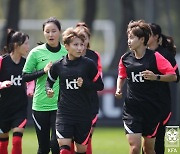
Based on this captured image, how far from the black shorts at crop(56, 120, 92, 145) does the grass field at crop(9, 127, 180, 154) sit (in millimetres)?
3557

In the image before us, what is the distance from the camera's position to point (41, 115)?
1223 centimetres

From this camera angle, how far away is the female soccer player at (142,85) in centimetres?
1174

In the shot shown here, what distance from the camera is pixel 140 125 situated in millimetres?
11836

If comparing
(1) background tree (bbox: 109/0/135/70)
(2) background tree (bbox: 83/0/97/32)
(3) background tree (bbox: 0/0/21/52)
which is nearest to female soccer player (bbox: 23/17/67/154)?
(1) background tree (bbox: 109/0/135/70)

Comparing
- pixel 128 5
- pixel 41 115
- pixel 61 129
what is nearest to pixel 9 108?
pixel 41 115

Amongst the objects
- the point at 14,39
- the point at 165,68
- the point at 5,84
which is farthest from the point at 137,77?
the point at 14,39

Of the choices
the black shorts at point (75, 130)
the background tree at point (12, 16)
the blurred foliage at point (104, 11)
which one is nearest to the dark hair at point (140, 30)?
the black shorts at point (75, 130)

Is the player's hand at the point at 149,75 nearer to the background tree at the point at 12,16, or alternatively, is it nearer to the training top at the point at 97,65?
the training top at the point at 97,65


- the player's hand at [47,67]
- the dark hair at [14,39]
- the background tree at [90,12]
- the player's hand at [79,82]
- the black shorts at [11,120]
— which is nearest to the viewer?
the player's hand at [79,82]

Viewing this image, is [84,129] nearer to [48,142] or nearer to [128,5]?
[48,142]

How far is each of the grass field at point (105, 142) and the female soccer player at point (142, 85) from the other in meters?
2.78

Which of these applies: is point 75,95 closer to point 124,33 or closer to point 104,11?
point 124,33

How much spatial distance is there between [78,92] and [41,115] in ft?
3.66

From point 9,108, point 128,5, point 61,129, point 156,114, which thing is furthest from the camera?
point 128,5
